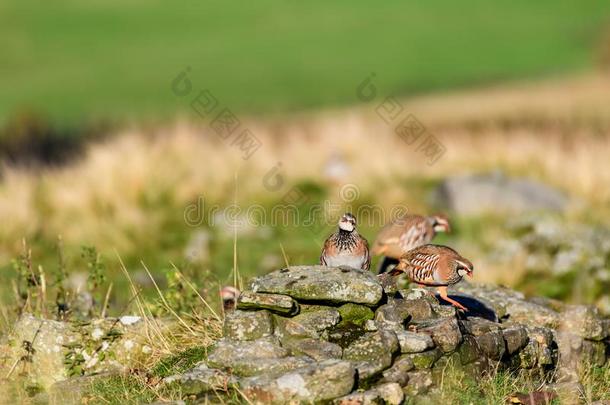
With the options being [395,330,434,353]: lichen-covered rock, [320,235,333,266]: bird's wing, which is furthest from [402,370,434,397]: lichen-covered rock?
[320,235,333,266]: bird's wing

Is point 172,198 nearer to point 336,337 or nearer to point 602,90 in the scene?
point 336,337

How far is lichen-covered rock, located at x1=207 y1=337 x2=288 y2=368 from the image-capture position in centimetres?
967

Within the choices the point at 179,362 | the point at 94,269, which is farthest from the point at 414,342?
the point at 94,269

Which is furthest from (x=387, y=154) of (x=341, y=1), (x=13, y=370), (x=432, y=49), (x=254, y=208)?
(x=341, y=1)

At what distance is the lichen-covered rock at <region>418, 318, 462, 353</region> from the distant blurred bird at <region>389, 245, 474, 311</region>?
0.55m

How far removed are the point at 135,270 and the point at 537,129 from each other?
19.4 m

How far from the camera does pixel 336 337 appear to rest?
9992 millimetres

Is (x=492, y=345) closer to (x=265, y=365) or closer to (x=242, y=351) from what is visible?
(x=265, y=365)

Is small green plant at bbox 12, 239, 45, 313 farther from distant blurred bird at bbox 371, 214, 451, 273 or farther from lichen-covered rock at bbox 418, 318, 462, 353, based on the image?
lichen-covered rock at bbox 418, 318, 462, 353

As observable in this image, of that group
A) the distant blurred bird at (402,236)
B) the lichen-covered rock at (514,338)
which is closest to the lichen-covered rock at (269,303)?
the lichen-covered rock at (514,338)

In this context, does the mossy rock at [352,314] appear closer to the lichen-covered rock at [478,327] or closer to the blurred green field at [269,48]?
the lichen-covered rock at [478,327]

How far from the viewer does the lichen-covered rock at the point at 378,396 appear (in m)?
9.12

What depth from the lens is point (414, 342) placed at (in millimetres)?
9867

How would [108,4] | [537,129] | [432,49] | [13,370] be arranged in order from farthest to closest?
[108,4] < [432,49] < [537,129] < [13,370]
